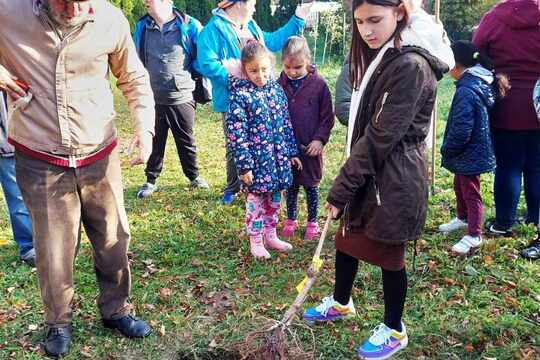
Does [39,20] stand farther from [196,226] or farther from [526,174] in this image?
[526,174]

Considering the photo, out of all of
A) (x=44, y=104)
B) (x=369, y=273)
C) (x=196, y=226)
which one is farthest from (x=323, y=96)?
(x=44, y=104)

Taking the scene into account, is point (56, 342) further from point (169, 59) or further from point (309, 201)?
point (169, 59)

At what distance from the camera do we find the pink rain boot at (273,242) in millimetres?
4367

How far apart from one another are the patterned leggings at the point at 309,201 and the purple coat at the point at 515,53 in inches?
60.3

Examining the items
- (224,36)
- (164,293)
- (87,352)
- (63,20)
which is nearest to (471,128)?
(224,36)

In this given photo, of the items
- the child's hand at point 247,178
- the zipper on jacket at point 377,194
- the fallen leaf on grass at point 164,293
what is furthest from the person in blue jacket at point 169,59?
the zipper on jacket at point 377,194

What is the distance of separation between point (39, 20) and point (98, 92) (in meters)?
0.46

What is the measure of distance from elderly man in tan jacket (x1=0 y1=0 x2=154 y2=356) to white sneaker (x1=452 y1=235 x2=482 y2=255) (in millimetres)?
2478

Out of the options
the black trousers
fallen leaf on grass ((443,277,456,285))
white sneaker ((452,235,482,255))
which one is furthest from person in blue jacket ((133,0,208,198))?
fallen leaf on grass ((443,277,456,285))

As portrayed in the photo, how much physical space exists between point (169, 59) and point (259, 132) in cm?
207

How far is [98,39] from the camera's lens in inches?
106

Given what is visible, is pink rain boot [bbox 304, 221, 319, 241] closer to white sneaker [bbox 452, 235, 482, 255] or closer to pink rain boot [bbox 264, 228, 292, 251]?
pink rain boot [bbox 264, 228, 292, 251]

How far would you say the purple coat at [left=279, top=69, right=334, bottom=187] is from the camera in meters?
4.12

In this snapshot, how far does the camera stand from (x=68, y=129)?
270 cm
